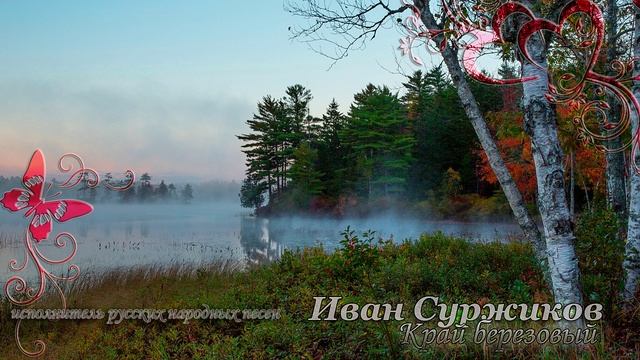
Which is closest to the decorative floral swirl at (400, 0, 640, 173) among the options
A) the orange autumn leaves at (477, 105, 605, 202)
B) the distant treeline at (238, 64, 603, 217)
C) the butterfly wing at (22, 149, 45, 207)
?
the butterfly wing at (22, 149, 45, 207)

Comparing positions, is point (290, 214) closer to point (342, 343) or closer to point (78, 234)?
point (78, 234)

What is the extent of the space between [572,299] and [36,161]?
6.37 m

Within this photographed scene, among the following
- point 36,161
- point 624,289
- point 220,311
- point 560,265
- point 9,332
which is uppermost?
point 36,161

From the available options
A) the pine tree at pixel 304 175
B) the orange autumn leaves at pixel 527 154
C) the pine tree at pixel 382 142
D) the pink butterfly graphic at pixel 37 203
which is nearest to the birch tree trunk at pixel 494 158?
the pink butterfly graphic at pixel 37 203

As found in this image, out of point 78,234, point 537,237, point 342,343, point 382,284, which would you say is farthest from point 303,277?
point 78,234

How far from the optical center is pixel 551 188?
3.98 metres

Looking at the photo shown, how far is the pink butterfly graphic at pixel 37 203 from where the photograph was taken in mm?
5102

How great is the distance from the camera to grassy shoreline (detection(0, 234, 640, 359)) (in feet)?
12.8

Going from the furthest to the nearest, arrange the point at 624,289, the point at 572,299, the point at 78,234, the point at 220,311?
the point at 78,234 < the point at 220,311 < the point at 624,289 < the point at 572,299

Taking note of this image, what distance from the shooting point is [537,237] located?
16.5ft

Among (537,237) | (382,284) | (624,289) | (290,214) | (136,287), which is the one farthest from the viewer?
(290,214)

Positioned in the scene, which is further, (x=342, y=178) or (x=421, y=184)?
(x=342, y=178)

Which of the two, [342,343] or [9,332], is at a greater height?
[342,343]

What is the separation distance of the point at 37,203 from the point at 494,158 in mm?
5946
